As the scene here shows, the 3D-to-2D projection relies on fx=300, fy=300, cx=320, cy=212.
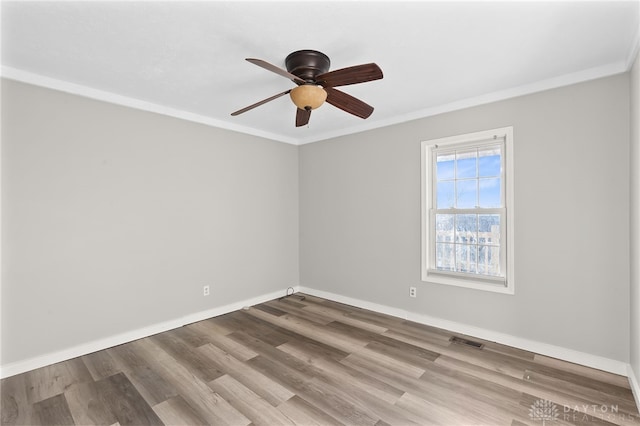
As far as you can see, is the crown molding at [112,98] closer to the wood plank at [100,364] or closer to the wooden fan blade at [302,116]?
the wooden fan blade at [302,116]

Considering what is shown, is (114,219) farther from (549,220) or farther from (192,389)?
(549,220)

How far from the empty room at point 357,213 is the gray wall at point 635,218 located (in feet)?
0.12

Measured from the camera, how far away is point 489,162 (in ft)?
10.8

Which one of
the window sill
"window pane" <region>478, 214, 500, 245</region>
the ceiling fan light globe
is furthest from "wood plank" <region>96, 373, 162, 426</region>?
"window pane" <region>478, 214, 500, 245</region>

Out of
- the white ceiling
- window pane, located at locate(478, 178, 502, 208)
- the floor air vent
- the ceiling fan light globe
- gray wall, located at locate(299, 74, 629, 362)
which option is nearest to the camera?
the white ceiling

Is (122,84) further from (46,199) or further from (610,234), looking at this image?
(610,234)

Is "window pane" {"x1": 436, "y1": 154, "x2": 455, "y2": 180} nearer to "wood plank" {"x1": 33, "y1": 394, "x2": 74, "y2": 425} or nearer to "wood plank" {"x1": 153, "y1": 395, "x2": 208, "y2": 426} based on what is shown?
"wood plank" {"x1": 153, "y1": 395, "x2": 208, "y2": 426}

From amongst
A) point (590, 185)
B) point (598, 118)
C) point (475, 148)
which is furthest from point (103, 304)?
point (598, 118)

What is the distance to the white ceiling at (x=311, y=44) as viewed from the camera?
185 centimetres

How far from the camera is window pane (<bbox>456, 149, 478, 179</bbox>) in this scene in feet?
11.1

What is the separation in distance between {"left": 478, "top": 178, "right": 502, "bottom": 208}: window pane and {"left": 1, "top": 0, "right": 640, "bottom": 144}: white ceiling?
0.87 m

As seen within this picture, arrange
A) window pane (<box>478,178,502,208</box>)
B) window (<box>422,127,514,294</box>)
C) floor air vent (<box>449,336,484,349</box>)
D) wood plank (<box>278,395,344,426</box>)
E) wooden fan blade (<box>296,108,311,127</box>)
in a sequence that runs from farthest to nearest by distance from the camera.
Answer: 1. window pane (<box>478,178,502,208</box>)
2. window (<box>422,127,514,294</box>)
3. floor air vent (<box>449,336,484,349</box>)
4. wooden fan blade (<box>296,108,311,127</box>)
5. wood plank (<box>278,395,344,426</box>)

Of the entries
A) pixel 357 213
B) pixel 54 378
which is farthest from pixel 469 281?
pixel 54 378

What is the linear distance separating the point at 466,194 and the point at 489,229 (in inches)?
18.2
